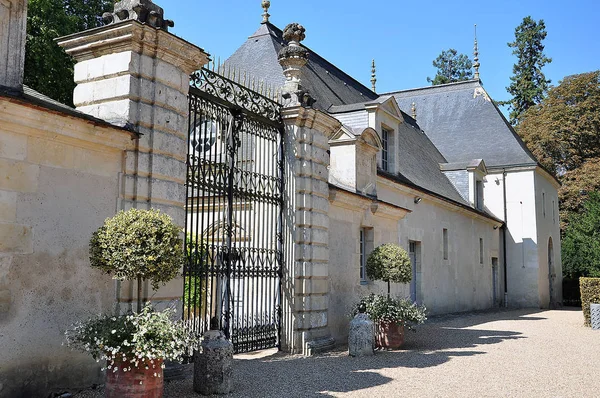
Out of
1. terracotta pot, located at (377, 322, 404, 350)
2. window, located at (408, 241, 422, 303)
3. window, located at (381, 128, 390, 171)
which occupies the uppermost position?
window, located at (381, 128, 390, 171)

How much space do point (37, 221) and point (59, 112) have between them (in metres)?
0.93

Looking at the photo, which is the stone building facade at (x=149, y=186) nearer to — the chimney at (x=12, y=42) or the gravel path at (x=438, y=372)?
the chimney at (x=12, y=42)

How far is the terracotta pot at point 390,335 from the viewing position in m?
9.27

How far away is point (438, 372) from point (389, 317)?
2039mm

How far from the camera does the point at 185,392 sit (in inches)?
222

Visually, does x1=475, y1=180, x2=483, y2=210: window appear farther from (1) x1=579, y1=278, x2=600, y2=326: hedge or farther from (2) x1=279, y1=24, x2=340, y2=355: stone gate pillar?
(2) x1=279, y1=24, x2=340, y2=355: stone gate pillar

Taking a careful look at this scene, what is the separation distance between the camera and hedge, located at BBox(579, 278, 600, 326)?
1353cm

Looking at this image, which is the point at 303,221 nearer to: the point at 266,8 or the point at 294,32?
the point at 294,32

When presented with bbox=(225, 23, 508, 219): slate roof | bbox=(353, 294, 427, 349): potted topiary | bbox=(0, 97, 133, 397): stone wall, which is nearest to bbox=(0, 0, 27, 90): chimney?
bbox=(0, 97, 133, 397): stone wall

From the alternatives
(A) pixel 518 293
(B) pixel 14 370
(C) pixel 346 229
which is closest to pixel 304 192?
(C) pixel 346 229

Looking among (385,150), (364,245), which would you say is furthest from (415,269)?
(364,245)

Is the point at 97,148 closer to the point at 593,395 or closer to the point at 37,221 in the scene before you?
the point at 37,221

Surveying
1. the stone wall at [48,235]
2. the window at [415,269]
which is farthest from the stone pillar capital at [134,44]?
the window at [415,269]

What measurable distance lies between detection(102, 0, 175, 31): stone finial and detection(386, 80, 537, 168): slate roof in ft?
62.5
